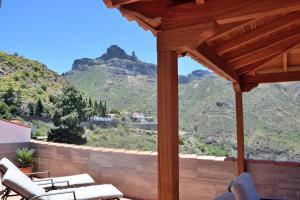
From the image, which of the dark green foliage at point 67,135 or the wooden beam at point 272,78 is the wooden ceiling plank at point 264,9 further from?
the dark green foliage at point 67,135

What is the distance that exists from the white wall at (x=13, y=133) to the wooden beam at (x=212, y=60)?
5.43 meters

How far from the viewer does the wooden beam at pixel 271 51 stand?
399cm

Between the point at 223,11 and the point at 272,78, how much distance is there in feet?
12.5

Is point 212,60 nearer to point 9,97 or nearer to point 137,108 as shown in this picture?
point 137,108

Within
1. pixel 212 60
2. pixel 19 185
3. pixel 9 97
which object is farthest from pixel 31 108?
pixel 212 60

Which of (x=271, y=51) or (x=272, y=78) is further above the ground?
(x=271, y=51)

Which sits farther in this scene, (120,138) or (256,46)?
(120,138)

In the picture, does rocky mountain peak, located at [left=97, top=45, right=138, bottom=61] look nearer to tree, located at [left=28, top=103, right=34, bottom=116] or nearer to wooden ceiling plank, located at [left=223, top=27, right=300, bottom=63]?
tree, located at [left=28, top=103, right=34, bottom=116]

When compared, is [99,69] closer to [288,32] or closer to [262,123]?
[262,123]

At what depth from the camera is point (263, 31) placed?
10.1ft

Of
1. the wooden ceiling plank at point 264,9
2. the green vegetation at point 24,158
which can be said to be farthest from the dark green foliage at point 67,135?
the wooden ceiling plank at point 264,9

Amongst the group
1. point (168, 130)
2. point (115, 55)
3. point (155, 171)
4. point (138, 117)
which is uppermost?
point (115, 55)

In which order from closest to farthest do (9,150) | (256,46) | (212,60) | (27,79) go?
(212,60) → (256,46) → (9,150) → (27,79)

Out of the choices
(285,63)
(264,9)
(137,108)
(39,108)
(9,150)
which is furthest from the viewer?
(137,108)
